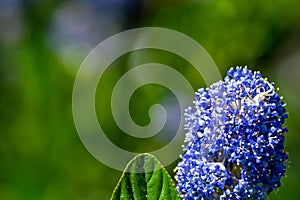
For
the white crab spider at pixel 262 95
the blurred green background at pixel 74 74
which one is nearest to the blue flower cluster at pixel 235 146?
the white crab spider at pixel 262 95

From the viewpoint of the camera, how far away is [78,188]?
3.20 m

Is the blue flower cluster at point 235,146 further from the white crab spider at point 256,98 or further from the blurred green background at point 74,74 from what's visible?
the blurred green background at point 74,74

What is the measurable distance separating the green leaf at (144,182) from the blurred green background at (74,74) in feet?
4.93

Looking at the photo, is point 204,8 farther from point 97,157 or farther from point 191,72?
point 97,157

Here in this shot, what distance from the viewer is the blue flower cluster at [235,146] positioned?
1.20 m

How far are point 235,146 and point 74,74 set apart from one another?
2.32 metres

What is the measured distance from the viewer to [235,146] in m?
1.20

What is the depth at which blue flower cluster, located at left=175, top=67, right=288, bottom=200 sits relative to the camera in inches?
47.4

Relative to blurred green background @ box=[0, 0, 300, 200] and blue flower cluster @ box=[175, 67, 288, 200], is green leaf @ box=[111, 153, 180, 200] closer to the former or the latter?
blue flower cluster @ box=[175, 67, 288, 200]

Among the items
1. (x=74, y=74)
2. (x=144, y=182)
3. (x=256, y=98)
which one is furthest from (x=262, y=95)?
(x=74, y=74)

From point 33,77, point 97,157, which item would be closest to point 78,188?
point 97,157

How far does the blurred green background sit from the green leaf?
1503mm

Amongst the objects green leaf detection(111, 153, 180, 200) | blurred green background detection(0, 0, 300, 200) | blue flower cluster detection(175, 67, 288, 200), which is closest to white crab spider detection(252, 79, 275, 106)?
blue flower cluster detection(175, 67, 288, 200)

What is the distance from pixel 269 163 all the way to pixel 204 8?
246cm
